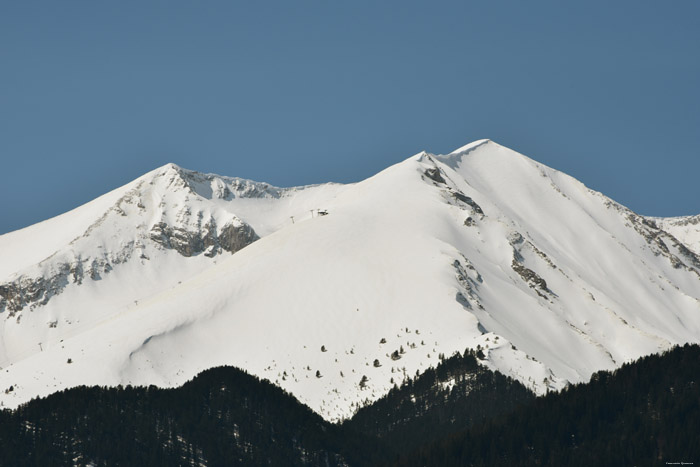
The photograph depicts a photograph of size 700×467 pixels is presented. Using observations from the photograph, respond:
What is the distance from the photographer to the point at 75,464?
199250mm

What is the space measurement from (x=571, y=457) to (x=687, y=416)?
1793cm

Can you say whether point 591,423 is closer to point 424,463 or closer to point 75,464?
point 424,463

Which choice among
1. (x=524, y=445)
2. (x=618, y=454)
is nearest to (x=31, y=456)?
(x=524, y=445)

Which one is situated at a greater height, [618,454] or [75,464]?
[75,464]

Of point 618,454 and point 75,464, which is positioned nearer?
point 618,454

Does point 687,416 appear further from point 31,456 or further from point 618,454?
point 31,456

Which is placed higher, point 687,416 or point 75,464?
point 75,464

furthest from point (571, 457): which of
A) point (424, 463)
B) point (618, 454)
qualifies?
point (424, 463)

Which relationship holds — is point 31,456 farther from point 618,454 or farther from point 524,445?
point 618,454

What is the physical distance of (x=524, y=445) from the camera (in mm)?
194375

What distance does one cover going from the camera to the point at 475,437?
197125 mm

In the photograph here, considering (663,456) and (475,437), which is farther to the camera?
(475,437)

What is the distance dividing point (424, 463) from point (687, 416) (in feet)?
121

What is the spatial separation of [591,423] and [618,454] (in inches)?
491
